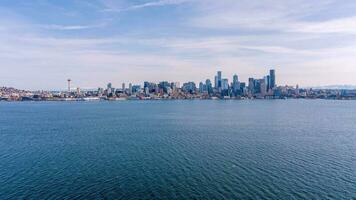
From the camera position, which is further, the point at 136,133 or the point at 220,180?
the point at 136,133

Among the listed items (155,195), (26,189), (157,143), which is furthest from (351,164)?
(26,189)

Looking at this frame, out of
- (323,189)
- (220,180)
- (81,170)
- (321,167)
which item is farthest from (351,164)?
(81,170)

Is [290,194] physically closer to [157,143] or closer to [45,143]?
[157,143]

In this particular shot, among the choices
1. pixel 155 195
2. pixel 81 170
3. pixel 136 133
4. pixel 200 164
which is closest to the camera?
pixel 155 195

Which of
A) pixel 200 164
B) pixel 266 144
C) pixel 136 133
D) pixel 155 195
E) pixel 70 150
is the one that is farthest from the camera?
pixel 136 133

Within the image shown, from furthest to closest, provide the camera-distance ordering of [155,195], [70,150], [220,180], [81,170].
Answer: [70,150], [81,170], [220,180], [155,195]

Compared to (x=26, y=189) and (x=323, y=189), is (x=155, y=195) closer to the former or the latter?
(x=26, y=189)

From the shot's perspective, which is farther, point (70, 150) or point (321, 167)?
point (70, 150)

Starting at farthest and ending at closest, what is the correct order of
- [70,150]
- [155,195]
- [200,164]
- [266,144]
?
1. [266,144]
2. [70,150]
3. [200,164]
4. [155,195]
